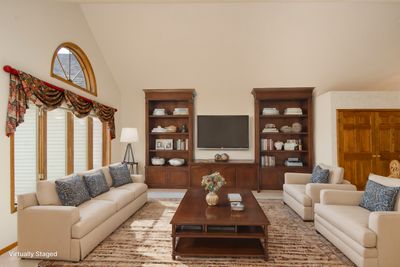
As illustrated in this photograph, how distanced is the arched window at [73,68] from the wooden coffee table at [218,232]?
10.1ft

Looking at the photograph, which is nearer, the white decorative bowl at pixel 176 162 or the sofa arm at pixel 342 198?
the sofa arm at pixel 342 198

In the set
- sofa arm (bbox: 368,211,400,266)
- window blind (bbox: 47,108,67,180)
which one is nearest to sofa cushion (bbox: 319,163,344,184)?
sofa arm (bbox: 368,211,400,266)

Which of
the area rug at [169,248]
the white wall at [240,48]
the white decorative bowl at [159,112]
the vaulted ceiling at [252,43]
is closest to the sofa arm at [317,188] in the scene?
the area rug at [169,248]

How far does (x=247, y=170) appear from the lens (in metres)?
6.10

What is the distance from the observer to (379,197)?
286 centimetres

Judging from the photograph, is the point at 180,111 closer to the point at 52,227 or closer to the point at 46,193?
the point at 46,193

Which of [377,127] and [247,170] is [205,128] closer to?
[247,170]

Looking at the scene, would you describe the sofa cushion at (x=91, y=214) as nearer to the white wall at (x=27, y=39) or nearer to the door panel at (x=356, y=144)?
the white wall at (x=27, y=39)

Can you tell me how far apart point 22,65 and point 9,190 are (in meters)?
1.60

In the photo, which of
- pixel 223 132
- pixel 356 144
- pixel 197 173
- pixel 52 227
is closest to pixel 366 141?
pixel 356 144

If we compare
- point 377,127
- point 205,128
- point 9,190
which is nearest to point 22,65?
point 9,190

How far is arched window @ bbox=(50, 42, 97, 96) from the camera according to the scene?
421cm

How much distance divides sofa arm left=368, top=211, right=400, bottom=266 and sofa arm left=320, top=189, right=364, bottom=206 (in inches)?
36.8

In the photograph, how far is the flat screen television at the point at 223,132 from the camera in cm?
641
